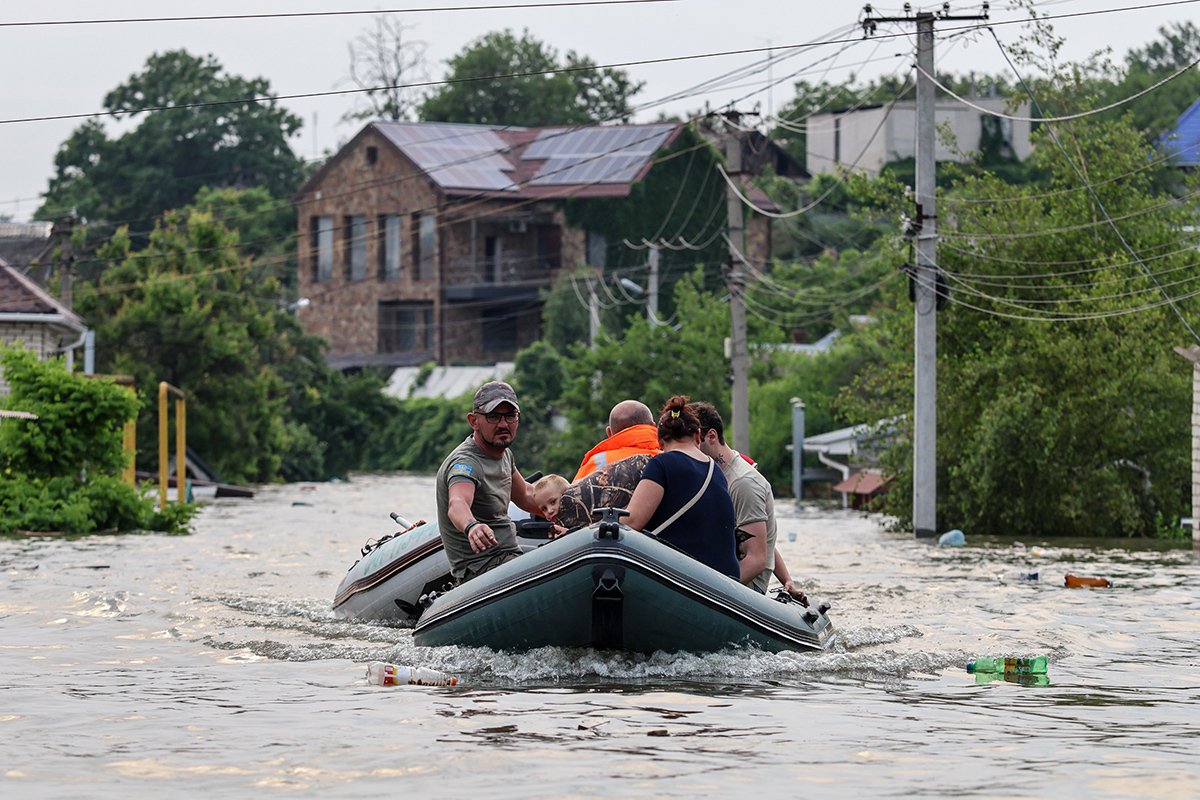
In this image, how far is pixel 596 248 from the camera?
70062mm

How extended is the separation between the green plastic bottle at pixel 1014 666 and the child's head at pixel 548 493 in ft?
9.23

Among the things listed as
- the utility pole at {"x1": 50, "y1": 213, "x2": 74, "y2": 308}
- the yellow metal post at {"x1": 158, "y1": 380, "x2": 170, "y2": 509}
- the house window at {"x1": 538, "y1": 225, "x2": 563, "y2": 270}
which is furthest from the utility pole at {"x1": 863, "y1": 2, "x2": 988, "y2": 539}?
the house window at {"x1": 538, "y1": 225, "x2": 563, "y2": 270}

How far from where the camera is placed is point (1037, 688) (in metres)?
11.9

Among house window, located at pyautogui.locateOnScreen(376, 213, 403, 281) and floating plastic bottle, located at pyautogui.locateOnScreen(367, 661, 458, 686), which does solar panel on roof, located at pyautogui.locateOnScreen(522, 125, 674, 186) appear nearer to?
house window, located at pyautogui.locateOnScreen(376, 213, 403, 281)

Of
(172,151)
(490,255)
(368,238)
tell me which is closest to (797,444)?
(490,255)

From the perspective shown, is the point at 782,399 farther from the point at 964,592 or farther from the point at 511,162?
the point at 964,592

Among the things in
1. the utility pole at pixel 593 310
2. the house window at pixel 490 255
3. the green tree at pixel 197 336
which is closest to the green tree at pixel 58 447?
the green tree at pixel 197 336

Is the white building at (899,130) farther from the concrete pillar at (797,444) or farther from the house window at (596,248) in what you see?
→ the concrete pillar at (797,444)

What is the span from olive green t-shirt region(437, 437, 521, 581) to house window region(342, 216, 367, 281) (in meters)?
62.3

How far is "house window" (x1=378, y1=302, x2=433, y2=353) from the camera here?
243ft

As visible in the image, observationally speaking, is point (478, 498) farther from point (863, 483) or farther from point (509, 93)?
point (509, 93)

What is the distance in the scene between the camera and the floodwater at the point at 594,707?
8.61 metres

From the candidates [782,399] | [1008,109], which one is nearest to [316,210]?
[782,399]

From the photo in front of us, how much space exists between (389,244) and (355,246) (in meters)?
1.76
